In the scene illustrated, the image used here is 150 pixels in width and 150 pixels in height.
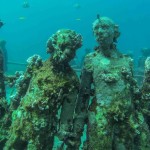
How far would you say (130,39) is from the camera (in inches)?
5217

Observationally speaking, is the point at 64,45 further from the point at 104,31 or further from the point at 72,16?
the point at 72,16

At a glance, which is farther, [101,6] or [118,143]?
[101,6]

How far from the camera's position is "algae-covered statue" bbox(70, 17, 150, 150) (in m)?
5.53

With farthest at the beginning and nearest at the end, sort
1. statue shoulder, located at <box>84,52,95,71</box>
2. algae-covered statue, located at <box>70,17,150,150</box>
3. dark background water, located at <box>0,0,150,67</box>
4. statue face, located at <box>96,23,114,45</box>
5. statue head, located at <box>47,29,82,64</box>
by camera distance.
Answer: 1. dark background water, located at <box>0,0,150,67</box>
2. statue shoulder, located at <box>84,52,95,71</box>
3. statue face, located at <box>96,23,114,45</box>
4. statue head, located at <box>47,29,82,64</box>
5. algae-covered statue, located at <box>70,17,150,150</box>

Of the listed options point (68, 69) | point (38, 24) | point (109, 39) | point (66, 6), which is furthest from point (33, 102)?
point (66, 6)

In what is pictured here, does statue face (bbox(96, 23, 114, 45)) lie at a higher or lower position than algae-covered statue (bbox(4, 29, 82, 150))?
higher

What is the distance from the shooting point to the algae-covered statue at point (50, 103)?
5535 mm

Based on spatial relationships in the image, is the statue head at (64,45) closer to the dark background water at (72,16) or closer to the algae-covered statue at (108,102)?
the algae-covered statue at (108,102)

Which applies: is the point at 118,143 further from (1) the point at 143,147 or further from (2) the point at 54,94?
(2) the point at 54,94

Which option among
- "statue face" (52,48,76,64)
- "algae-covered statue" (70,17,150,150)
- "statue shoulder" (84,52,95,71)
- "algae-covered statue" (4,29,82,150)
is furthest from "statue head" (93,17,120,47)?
"statue face" (52,48,76,64)

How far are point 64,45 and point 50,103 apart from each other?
109 centimetres

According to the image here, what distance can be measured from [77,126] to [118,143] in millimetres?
824

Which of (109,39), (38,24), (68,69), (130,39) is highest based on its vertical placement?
(38,24)

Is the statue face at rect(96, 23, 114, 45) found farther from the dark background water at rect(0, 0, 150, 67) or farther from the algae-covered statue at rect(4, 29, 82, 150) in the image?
the dark background water at rect(0, 0, 150, 67)
